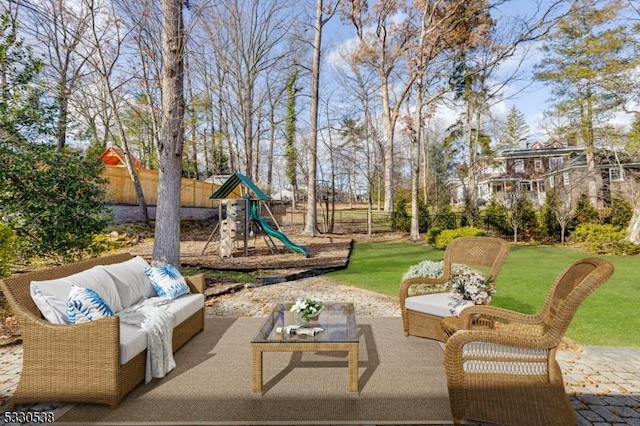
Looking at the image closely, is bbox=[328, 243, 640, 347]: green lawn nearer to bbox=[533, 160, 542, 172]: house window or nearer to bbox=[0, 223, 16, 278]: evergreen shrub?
bbox=[0, 223, 16, 278]: evergreen shrub

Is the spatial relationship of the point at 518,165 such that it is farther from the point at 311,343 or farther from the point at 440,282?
the point at 311,343

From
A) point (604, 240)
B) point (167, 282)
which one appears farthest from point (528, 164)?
point (167, 282)

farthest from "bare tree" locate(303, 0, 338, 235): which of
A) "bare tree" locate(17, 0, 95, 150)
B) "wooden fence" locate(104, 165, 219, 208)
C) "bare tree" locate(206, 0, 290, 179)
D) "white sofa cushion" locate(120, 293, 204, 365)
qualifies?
"white sofa cushion" locate(120, 293, 204, 365)

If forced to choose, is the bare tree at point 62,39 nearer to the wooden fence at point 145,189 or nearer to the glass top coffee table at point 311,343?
the wooden fence at point 145,189

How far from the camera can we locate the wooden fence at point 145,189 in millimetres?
14450

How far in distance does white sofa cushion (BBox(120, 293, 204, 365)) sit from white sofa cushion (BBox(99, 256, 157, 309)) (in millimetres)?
Answer: 397

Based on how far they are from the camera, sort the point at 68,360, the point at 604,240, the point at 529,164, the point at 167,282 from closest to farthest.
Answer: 1. the point at 68,360
2. the point at 167,282
3. the point at 604,240
4. the point at 529,164

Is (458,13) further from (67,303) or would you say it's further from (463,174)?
(67,303)

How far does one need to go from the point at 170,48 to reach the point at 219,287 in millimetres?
4340

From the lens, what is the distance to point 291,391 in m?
2.89

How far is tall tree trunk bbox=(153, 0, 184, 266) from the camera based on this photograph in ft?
19.9

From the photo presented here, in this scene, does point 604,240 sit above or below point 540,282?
above

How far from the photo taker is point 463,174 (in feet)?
63.7

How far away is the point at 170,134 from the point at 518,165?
30.9 meters
